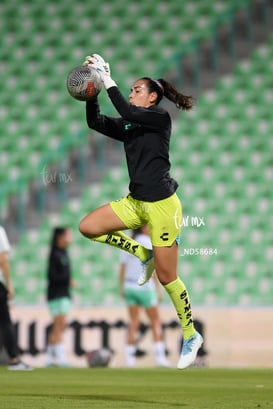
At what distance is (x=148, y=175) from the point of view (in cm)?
814

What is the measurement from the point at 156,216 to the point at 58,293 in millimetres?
6033

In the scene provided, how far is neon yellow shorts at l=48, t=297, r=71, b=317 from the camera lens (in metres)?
14.0

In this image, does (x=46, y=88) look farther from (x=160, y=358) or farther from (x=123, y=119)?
(x=123, y=119)

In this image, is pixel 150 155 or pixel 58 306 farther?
pixel 58 306

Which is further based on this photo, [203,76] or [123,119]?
[203,76]

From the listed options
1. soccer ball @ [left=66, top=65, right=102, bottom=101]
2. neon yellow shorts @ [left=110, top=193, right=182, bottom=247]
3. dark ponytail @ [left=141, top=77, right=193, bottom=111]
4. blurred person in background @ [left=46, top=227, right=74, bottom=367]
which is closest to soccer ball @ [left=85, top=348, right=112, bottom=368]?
blurred person in background @ [left=46, top=227, right=74, bottom=367]

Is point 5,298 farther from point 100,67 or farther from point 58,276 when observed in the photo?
point 100,67

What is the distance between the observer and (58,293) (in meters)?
14.0

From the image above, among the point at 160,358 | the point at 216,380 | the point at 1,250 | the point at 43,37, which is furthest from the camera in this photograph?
the point at 43,37

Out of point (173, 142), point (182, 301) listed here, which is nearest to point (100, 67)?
point (182, 301)

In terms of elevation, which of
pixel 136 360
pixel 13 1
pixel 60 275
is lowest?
pixel 136 360

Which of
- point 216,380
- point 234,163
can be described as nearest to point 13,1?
point 234,163

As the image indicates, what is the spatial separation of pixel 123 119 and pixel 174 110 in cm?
878

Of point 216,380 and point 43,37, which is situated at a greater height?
point 43,37
